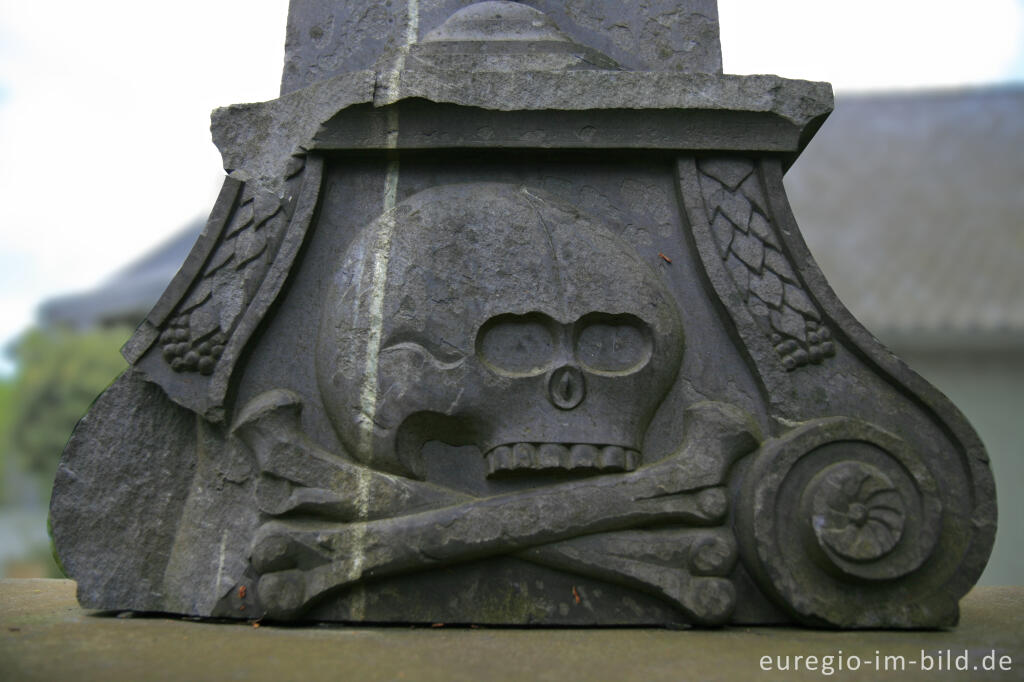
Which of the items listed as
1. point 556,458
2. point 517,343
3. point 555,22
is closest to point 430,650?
point 556,458

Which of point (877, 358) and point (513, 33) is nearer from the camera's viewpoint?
point (877, 358)

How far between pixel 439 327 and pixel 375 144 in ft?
1.89

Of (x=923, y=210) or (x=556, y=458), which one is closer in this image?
(x=556, y=458)

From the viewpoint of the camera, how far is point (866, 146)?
12.8m

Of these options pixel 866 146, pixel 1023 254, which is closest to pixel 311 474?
pixel 1023 254

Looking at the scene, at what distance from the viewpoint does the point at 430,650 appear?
85.3 inches

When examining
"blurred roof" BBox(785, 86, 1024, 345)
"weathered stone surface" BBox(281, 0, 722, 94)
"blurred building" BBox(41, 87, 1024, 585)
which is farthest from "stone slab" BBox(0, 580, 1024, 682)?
"blurred roof" BBox(785, 86, 1024, 345)

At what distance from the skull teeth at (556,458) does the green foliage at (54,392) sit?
358 inches

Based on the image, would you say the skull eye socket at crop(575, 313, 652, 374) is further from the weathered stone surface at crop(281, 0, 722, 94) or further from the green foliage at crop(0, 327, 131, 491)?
the green foliage at crop(0, 327, 131, 491)

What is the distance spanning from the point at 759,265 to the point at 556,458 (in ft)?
2.70

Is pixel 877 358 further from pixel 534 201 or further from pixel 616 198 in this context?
pixel 534 201

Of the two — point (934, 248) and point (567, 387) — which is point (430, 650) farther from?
point (934, 248)

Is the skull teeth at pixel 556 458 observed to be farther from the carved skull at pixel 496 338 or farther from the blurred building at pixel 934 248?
the blurred building at pixel 934 248

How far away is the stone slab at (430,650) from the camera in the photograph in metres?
1.97
